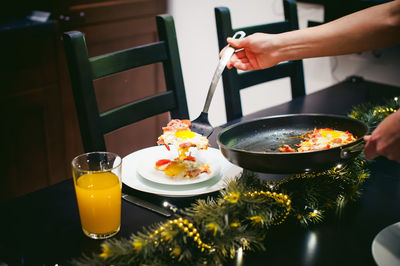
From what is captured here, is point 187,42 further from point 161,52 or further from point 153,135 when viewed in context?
point 161,52

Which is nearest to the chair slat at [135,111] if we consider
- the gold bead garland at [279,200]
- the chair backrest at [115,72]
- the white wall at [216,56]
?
the chair backrest at [115,72]

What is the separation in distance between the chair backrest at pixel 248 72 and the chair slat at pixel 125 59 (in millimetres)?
283

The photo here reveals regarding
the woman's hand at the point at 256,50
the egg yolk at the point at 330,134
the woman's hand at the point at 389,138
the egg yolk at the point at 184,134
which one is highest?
the woman's hand at the point at 256,50

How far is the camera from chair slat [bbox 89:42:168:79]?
1.60m

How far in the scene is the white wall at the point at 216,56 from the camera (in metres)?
3.61

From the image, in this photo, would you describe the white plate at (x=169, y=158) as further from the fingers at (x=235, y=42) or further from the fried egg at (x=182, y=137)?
the fingers at (x=235, y=42)

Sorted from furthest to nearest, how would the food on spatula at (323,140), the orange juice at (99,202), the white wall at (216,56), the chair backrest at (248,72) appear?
the white wall at (216,56) < the chair backrest at (248,72) < the food on spatula at (323,140) < the orange juice at (99,202)

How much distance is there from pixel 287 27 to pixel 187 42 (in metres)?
1.69

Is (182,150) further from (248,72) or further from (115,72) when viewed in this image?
(248,72)

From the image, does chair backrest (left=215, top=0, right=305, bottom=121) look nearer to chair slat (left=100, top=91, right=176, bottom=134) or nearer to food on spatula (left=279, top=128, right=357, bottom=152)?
chair slat (left=100, top=91, right=176, bottom=134)

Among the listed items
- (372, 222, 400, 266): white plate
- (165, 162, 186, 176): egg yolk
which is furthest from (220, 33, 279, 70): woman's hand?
(372, 222, 400, 266): white plate

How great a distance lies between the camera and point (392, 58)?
3.28 m

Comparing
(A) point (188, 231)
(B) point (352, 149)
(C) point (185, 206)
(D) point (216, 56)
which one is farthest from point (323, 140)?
(D) point (216, 56)

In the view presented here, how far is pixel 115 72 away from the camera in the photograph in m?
1.66
